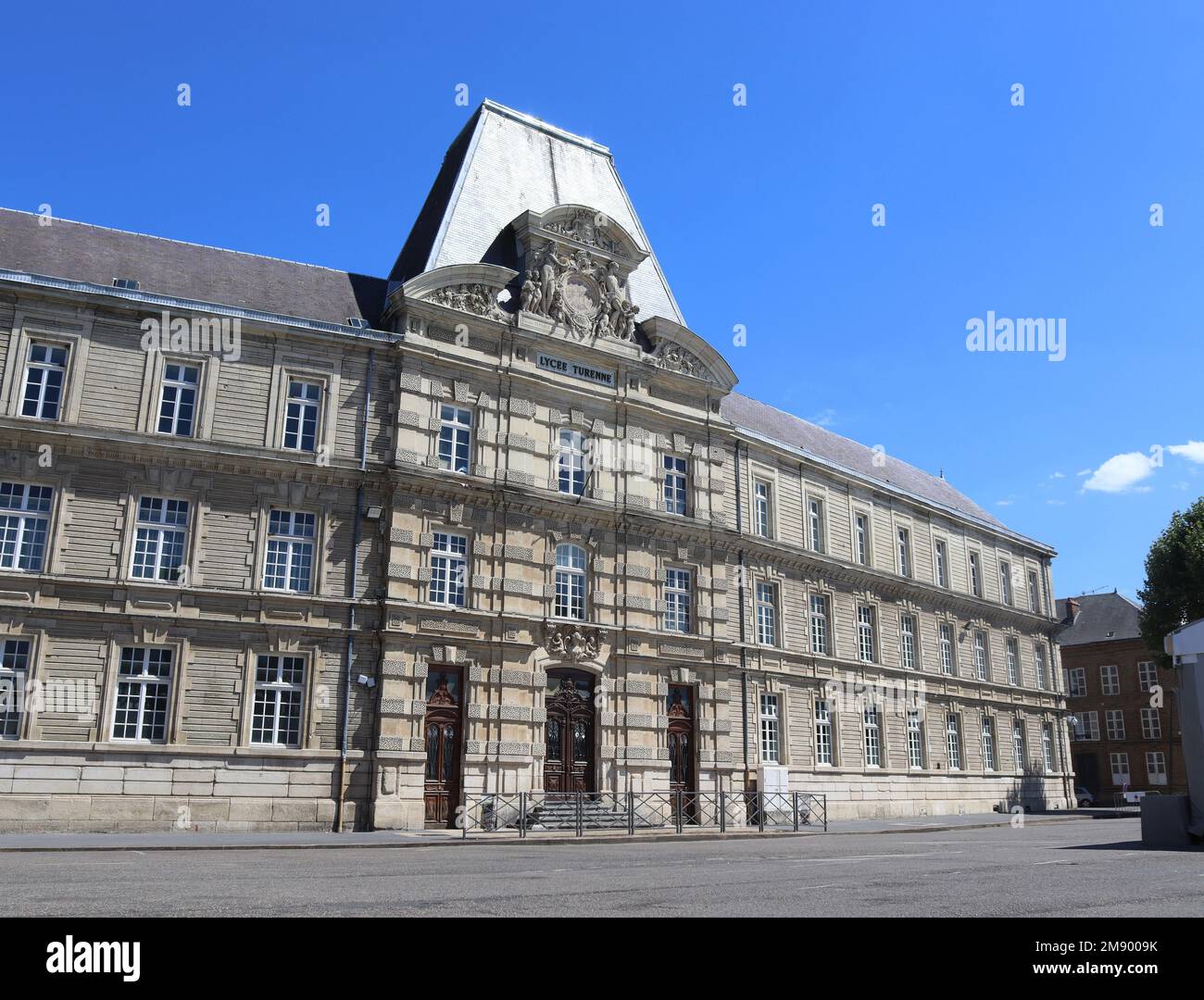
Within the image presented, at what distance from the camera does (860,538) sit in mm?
35688

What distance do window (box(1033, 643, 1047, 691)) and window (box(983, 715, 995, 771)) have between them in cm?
481

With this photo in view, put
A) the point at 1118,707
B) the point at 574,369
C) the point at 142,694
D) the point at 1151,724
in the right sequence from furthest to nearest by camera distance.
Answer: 1. the point at 1118,707
2. the point at 1151,724
3. the point at 574,369
4. the point at 142,694

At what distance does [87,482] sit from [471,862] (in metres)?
12.6

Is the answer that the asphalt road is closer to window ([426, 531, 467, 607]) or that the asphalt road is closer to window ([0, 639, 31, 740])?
window ([0, 639, 31, 740])

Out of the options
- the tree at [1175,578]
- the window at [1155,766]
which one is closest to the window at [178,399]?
the tree at [1175,578]

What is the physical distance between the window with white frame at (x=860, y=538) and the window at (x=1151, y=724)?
2956 centimetres

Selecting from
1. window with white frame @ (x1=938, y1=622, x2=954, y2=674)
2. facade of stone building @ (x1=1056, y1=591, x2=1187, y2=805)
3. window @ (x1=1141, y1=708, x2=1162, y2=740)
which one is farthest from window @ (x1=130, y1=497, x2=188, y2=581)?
window @ (x1=1141, y1=708, x2=1162, y2=740)

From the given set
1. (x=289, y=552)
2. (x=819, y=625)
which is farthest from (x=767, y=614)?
(x=289, y=552)

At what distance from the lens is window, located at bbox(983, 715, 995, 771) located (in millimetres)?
38375

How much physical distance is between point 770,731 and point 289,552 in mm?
15157

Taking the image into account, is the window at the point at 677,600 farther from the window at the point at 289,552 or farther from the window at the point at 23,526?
the window at the point at 23,526

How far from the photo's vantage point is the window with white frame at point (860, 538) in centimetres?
3519

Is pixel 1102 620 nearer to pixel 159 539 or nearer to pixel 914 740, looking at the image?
pixel 914 740
